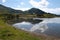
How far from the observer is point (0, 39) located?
23.1 meters

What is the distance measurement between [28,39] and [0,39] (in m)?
4.42

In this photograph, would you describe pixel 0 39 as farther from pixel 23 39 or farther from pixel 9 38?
pixel 23 39

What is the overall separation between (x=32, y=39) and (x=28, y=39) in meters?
0.91

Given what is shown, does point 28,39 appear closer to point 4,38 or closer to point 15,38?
point 15,38

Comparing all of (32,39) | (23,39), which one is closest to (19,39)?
(23,39)

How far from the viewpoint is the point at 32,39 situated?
25609 mm

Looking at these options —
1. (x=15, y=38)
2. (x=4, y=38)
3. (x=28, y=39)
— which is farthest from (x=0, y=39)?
(x=28, y=39)

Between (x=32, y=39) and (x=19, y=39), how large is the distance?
2260 mm

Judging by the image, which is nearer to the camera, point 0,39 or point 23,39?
point 0,39

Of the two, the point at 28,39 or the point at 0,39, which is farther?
the point at 28,39

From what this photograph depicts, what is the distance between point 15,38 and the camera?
2509 cm

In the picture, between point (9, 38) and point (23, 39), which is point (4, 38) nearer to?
point (9, 38)

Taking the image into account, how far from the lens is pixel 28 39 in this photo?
81.9ft

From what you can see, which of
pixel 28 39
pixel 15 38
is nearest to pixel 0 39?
pixel 15 38
